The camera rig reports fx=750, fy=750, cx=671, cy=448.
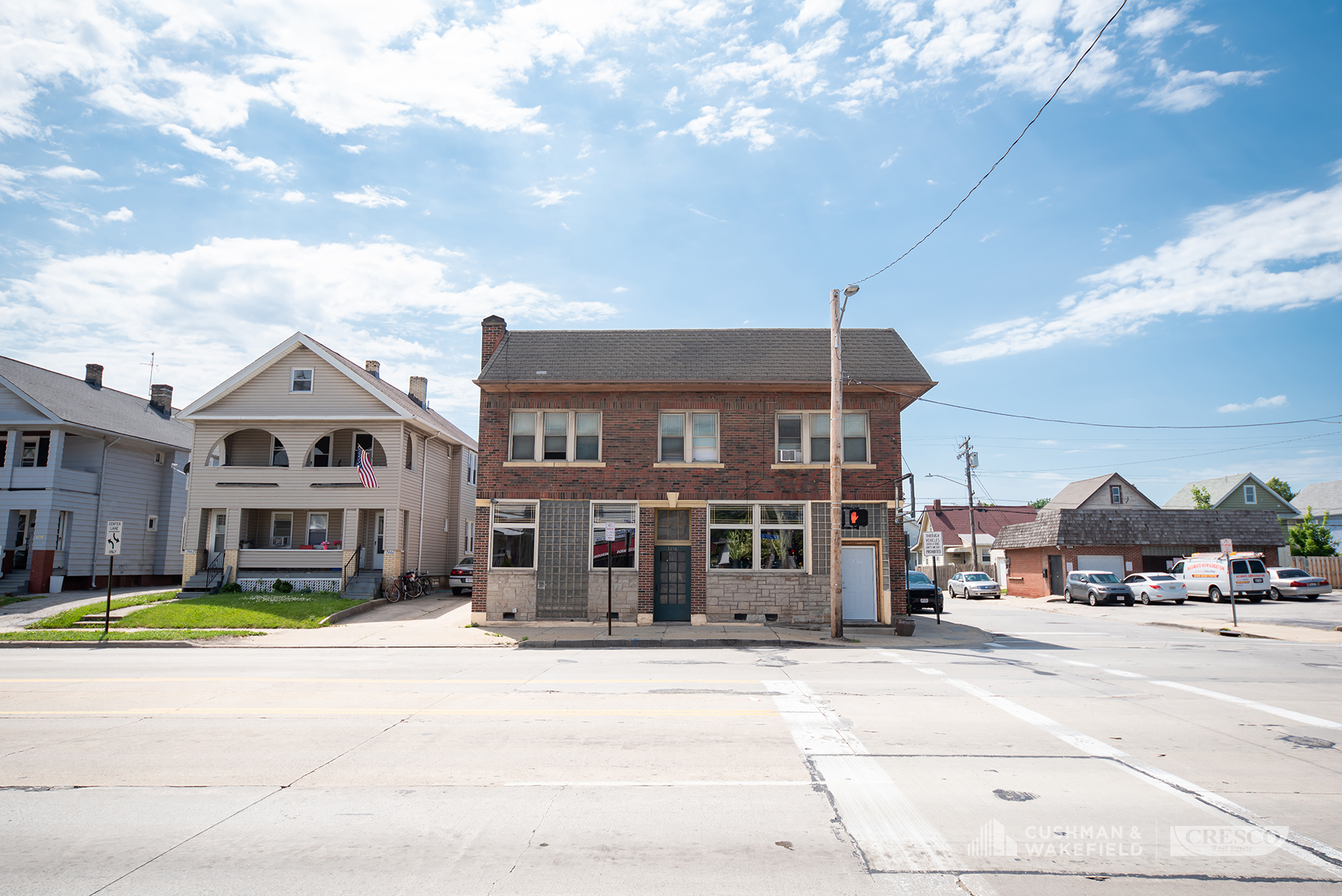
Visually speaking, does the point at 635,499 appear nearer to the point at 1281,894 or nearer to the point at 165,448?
the point at 1281,894

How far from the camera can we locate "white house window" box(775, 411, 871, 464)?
21.8 metres

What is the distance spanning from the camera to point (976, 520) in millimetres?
66188

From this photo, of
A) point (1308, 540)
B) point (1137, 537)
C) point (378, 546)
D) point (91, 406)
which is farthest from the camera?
point (1308, 540)

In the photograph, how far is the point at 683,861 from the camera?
4668 mm

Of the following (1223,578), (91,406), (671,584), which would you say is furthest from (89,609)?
(1223,578)

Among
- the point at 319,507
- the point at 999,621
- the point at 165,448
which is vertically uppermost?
the point at 165,448

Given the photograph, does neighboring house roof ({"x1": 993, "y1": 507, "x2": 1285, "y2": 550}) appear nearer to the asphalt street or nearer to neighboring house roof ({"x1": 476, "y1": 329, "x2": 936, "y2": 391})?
neighboring house roof ({"x1": 476, "y1": 329, "x2": 936, "y2": 391})

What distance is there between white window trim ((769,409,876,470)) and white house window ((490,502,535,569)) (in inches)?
284

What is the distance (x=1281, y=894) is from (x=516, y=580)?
747 inches

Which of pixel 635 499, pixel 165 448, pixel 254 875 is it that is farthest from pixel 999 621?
pixel 165 448

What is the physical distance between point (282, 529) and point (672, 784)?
94.2 ft

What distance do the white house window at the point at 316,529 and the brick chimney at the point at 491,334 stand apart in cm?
1218

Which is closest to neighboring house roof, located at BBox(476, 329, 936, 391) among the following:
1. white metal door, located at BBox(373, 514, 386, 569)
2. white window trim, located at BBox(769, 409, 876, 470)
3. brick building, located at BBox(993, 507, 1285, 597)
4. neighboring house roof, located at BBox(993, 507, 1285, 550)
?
white window trim, located at BBox(769, 409, 876, 470)

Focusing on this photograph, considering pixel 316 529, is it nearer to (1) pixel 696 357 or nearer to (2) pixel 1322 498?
(1) pixel 696 357
